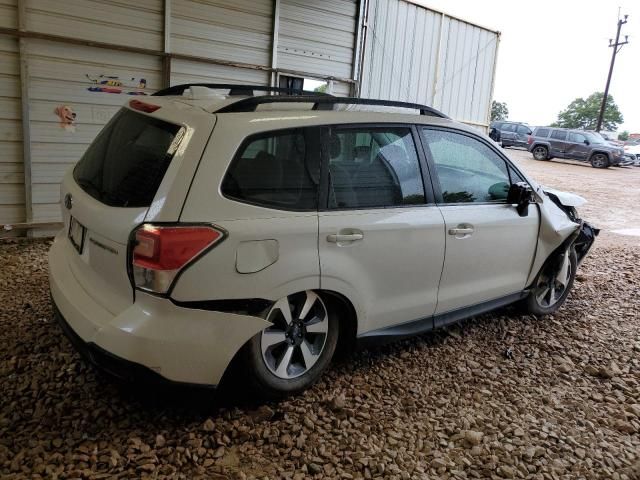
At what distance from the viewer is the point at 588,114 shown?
46.7 meters

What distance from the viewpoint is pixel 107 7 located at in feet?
19.4

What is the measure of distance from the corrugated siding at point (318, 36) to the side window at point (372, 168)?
4.55 m

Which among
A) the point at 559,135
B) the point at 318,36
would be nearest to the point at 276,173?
the point at 318,36

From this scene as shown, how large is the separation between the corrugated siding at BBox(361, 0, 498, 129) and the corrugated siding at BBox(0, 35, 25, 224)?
4726mm

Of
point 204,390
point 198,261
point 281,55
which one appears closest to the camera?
point 198,261

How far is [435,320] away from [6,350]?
273cm

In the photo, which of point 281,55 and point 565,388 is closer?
point 565,388

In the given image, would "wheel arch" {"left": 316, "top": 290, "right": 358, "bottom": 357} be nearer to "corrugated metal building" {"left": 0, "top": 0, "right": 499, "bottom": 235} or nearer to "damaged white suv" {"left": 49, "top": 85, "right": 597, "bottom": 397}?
"damaged white suv" {"left": 49, "top": 85, "right": 597, "bottom": 397}

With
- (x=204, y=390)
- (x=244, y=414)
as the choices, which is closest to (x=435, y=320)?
(x=244, y=414)

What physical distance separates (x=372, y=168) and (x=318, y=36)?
509cm

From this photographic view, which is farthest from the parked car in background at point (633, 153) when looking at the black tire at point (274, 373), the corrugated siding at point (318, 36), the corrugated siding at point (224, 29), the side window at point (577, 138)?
the black tire at point (274, 373)

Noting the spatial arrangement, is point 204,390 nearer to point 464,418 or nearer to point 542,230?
point 464,418

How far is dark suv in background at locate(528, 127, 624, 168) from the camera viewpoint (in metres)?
23.5

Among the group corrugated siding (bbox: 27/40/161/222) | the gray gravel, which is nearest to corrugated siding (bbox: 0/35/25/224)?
corrugated siding (bbox: 27/40/161/222)
